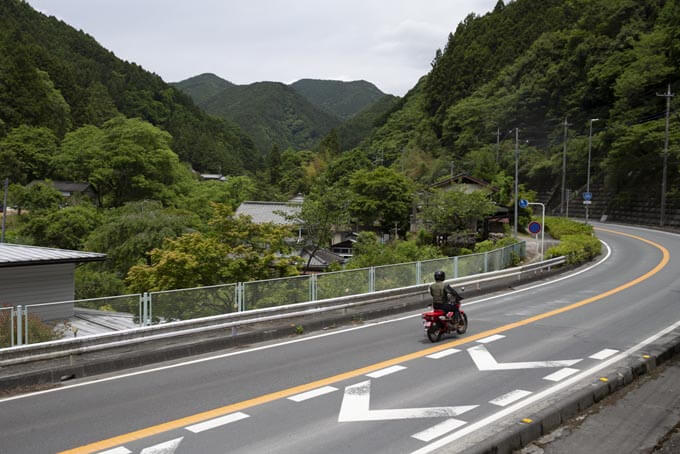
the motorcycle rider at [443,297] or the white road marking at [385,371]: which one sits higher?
the motorcycle rider at [443,297]

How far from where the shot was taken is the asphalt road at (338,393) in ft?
19.5

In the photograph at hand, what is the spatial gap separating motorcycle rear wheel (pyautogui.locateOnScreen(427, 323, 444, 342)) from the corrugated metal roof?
1043 centimetres

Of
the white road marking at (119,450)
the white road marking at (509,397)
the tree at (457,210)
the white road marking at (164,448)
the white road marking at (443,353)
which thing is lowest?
the white road marking at (443,353)

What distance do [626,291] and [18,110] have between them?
265 feet

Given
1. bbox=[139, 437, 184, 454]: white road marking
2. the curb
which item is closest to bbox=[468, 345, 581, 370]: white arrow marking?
the curb

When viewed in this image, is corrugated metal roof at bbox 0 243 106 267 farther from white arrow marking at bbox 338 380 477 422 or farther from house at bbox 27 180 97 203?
house at bbox 27 180 97 203

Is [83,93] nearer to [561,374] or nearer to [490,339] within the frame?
[490,339]

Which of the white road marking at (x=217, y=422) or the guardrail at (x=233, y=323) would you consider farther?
the guardrail at (x=233, y=323)

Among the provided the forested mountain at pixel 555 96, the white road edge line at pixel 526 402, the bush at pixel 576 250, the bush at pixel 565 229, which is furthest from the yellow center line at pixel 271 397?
the forested mountain at pixel 555 96

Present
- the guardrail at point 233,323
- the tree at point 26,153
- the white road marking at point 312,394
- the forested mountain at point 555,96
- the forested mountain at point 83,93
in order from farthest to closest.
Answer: the forested mountain at point 83,93 < the tree at point 26,153 < the forested mountain at point 555,96 < the guardrail at point 233,323 < the white road marking at point 312,394

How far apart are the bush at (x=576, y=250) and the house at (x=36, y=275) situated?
19.7 m

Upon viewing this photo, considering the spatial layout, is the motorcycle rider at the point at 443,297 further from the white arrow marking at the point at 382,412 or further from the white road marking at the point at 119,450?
the white road marking at the point at 119,450

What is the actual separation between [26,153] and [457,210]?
55481mm

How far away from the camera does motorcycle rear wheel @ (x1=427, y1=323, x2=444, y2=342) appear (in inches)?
432
